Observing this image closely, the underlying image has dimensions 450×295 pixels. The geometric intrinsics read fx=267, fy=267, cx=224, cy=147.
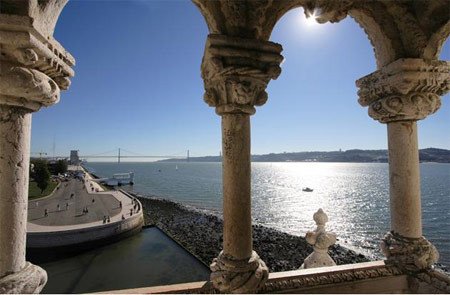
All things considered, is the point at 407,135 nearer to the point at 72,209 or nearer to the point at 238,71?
the point at 238,71

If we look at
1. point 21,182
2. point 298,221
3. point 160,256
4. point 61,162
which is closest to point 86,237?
point 160,256

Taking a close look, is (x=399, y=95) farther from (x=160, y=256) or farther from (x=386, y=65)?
(x=160, y=256)

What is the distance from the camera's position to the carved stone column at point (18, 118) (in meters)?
1.80

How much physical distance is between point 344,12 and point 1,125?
338cm

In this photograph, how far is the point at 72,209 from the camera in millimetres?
24375

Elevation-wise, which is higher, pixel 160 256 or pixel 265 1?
pixel 265 1

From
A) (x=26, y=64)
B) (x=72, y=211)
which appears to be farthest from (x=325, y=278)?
(x=72, y=211)

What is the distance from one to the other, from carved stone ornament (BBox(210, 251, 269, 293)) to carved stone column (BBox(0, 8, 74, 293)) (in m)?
1.41

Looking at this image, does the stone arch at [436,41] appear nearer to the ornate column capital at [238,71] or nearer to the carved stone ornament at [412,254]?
the ornate column capital at [238,71]

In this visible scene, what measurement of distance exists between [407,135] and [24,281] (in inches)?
155

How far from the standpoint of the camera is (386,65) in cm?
319

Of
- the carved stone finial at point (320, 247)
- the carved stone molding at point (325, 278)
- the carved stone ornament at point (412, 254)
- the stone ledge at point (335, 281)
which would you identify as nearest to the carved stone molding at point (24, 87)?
the stone ledge at point (335, 281)

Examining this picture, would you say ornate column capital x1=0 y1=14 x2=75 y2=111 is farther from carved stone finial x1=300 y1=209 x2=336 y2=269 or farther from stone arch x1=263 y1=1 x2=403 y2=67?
carved stone finial x1=300 y1=209 x2=336 y2=269

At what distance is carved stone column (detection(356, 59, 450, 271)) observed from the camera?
298cm
